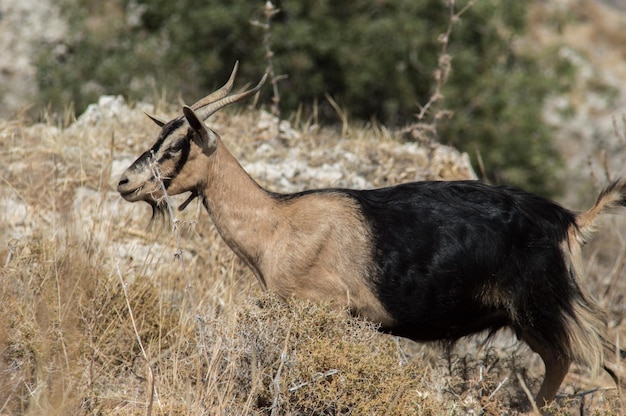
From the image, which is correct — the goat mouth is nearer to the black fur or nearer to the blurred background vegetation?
the black fur

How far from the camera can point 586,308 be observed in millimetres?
5285

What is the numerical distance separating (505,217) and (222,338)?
1.93m

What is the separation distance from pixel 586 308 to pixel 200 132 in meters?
2.70

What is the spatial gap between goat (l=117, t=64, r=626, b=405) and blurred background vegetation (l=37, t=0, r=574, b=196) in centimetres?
834

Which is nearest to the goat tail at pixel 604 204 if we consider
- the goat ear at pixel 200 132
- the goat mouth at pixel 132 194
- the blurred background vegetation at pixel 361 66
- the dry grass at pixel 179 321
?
the dry grass at pixel 179 321

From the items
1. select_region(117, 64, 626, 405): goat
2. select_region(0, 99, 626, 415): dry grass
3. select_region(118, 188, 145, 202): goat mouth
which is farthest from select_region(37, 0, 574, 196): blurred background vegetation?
select_region(118, 188, 145, 202): goat mouth

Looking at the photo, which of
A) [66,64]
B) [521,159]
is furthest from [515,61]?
[66,64]

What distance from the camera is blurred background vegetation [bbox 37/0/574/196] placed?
13945mm

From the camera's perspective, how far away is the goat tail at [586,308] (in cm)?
526

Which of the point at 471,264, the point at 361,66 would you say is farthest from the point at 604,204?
the point at 361,66

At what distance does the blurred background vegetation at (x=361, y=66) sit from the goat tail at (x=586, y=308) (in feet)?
27.1

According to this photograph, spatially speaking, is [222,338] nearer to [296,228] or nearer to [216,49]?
[296,228]

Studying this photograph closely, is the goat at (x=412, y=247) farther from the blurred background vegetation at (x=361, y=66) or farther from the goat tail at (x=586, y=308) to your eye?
the blurred background vegetation at (x=361, y=66)

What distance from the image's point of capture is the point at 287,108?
46.3 ft
